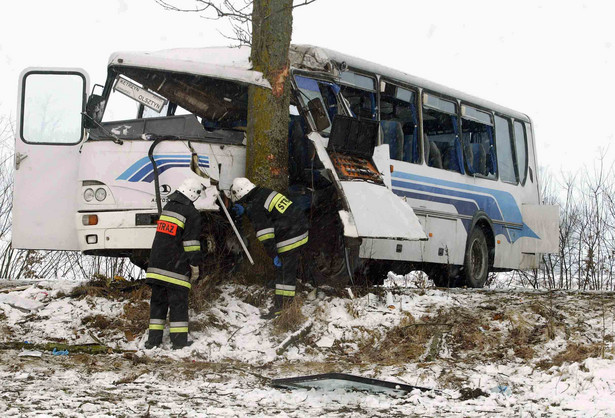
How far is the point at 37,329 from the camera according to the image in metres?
7.39

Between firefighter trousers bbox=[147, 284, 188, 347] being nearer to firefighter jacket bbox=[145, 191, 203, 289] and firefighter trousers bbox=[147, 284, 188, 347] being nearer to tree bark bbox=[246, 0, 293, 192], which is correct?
firefighter jacket bbox=[145, 191, 203, 289]

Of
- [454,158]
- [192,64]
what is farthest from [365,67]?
[192,64]

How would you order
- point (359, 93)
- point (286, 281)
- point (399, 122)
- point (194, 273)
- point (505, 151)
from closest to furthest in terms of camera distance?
point (194, 273)
point (286, 281)
point (359, 93)
point (399, 122)
point (505, 151)

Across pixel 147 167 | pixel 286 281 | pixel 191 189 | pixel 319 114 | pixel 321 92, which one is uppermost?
pixel 321 92

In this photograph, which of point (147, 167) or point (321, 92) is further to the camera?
point (321, 92)

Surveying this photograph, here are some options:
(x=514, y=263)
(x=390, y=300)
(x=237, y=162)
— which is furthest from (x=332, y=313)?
(x=514, y=263)

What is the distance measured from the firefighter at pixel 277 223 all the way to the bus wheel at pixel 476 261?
4.48 meters

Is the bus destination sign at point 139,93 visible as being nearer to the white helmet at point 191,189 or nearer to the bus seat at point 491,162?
the white helmet at point 191,189

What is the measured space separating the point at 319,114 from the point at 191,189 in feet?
6.40

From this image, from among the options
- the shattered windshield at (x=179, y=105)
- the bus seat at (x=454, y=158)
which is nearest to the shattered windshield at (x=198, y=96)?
the shattered windshield at (x=179, y=105)

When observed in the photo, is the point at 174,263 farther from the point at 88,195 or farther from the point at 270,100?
the point at 270,100

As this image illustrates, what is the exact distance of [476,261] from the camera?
12.1 m

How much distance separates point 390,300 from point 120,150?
11.0ft

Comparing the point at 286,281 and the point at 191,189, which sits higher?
the point at 191,189
